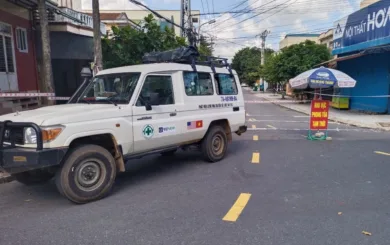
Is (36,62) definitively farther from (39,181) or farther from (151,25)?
(39,181)

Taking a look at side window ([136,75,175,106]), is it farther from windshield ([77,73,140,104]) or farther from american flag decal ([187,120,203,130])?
american flag decal ([187,120,203,130])

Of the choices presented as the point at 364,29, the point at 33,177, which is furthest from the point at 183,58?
the point at 364,29

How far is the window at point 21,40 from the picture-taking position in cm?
1270

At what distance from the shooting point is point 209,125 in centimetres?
705

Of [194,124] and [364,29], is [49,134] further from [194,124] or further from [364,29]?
[364,29]

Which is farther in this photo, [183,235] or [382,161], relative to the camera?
[382,161]

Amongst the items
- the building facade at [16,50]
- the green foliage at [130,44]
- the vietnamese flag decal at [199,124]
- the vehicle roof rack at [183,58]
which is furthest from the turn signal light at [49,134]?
the green foliage at [130,44]

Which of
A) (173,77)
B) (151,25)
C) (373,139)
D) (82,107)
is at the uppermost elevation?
(151,25)

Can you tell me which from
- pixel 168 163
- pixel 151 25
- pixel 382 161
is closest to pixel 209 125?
pixel 168 163

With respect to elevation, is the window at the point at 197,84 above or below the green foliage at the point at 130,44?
below

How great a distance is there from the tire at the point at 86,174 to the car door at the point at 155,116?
0.64 metres

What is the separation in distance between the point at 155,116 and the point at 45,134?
6.17ft

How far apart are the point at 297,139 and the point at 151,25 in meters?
7.86

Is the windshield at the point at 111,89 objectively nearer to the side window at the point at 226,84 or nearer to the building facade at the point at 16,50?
the side window at the point at 226,84
